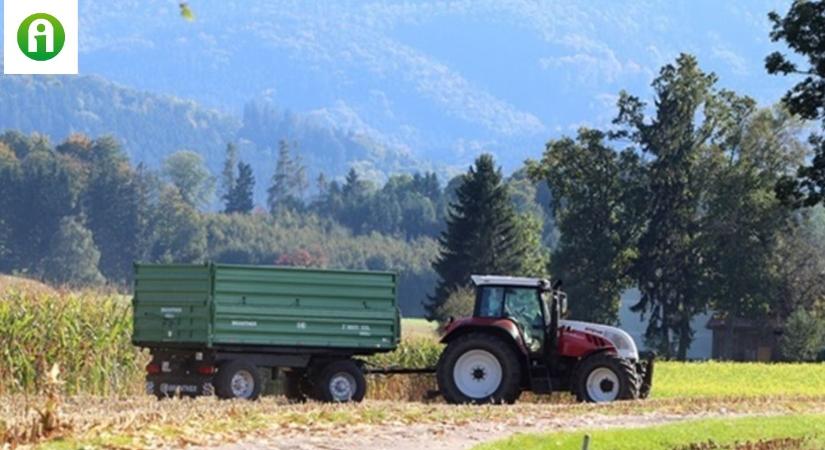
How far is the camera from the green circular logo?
21.5m

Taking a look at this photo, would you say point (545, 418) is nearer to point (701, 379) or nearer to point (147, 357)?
point (147, 357)

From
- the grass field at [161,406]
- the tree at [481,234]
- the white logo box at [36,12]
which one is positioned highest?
the tree at [481,234]

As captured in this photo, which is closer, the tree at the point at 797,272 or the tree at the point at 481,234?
the tree at the point at 797,272

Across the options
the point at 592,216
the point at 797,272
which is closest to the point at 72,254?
the point at 592,216

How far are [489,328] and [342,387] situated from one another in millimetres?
2900

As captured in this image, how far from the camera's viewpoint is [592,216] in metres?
97.6

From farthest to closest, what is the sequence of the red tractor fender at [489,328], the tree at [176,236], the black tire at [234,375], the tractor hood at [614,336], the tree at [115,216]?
the tree at [176,236]
the tree at [115,216]
the tractor hood at [614,336]
the red tractor fender at [489,328]
the black tire at [234,375]

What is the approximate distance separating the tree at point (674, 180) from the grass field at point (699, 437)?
70.5m

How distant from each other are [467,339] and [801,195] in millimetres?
25466

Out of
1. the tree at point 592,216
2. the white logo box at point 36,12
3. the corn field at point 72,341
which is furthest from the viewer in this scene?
the tree at point 592,216

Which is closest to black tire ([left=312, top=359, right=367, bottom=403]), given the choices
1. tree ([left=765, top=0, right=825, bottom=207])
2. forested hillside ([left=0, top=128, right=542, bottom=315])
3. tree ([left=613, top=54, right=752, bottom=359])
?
tree ([left=765, top=0, right=825, bottom=207])

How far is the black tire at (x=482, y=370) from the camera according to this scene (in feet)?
103

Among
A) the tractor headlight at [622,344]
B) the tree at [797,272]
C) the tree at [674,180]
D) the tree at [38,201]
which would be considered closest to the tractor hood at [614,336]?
the tractor headlight at [622,344]

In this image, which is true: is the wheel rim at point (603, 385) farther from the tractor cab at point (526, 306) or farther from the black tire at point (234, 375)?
the black tire at point (234, 375)
